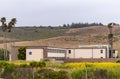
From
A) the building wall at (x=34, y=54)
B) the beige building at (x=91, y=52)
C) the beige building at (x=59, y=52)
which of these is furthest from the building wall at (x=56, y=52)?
the beige building at (x=91, y=52)

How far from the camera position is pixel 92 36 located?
550 feet

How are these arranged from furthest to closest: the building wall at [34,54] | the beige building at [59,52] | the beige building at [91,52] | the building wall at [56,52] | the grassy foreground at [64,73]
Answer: the beige building at [91,52] → the building wall at [56,52] → the beige building at [59,52] → the building wall at [34,54] → the grassy foreground at [64,73]

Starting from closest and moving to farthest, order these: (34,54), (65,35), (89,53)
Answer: (34,54) → (89,53) → (65,35)

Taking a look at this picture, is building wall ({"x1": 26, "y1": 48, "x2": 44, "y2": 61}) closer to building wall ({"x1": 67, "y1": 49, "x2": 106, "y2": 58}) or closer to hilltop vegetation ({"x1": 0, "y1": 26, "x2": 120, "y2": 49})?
building wall ({"x1": 67, "y1": 49, "x2": 106, "y2": 58})

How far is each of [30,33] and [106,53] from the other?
86257 millimetres

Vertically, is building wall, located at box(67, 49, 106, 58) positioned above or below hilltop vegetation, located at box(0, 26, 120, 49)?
below

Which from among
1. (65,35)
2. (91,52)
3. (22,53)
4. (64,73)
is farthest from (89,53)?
(65,35)

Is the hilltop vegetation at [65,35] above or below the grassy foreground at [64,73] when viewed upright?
above

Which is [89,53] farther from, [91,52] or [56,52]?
[56,52]

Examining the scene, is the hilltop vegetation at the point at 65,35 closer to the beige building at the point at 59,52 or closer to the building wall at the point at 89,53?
the beige building at the point at 59,52

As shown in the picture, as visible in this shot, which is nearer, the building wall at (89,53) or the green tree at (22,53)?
the green tree at (22,53)

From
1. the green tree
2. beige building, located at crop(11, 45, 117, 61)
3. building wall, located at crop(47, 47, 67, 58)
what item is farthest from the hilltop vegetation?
the green tree

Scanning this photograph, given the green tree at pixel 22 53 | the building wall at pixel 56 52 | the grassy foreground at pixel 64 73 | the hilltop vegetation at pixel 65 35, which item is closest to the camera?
the grassy foreground at pixel 64 73

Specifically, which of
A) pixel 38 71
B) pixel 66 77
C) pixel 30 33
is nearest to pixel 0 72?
pixel 38 71
